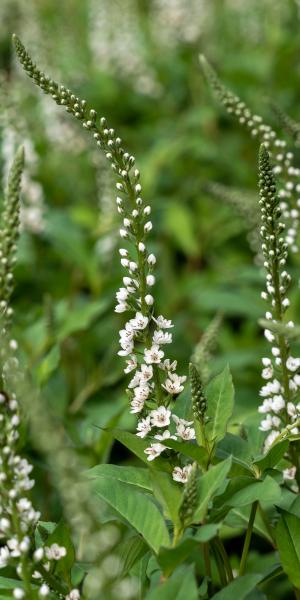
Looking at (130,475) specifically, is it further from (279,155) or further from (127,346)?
(279,155)

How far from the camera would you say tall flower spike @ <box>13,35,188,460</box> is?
5.54 ft

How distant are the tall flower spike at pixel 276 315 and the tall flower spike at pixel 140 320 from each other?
25 centimetres

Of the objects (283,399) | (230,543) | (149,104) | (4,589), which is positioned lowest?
(230,543)

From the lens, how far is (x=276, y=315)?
1.86 m

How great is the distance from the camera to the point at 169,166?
5.84 meters

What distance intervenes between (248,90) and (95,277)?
7.94 feet

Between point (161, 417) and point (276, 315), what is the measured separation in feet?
1.22

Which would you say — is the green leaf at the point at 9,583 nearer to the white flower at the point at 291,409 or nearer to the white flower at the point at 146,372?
the white flower at the point at 146,372

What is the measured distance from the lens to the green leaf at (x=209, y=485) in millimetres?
1535

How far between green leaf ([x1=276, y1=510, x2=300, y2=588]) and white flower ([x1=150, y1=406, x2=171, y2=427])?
30 cm

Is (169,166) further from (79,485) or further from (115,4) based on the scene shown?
(79,485)

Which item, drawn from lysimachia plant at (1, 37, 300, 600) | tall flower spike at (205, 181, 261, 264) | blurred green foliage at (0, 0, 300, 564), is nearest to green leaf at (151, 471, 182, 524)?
lysimachia plant at (1, 37, 300, 600)

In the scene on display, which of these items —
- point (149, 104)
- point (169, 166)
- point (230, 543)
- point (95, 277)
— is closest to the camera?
point (230, 543)

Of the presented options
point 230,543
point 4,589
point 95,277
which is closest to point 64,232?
point 95,277
